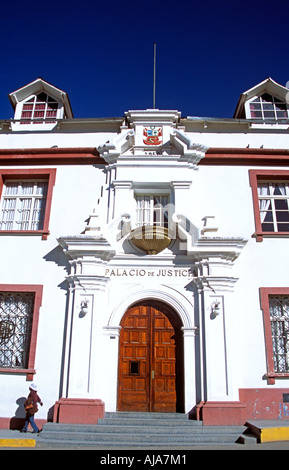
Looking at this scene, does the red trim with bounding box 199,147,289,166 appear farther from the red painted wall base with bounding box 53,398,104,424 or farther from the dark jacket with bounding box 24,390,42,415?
the dark jacket with bounding box 24,390,42,415

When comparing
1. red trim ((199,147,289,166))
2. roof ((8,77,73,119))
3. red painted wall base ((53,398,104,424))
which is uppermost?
roof ((8,77,73,119))

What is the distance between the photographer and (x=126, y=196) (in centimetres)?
1148

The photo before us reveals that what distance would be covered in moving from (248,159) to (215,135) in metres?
1.57

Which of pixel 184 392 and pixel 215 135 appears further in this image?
pixel 215 135

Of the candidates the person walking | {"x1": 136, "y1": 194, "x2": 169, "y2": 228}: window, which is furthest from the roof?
the person walking

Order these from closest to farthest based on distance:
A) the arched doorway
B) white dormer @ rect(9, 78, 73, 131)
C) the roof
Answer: the arched doorway → white dormer @ rect(9, 78, 73, 131) → the roof

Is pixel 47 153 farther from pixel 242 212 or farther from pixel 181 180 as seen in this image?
pixel 242 212

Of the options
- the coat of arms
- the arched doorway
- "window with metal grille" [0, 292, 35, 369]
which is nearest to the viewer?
the arched doorway

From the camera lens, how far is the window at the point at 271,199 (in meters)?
11.5

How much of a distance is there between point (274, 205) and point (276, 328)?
12.8 ft

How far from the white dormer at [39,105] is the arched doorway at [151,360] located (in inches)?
307

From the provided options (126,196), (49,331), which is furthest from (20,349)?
(126,196)

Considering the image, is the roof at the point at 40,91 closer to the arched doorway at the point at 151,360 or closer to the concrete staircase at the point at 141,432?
the arched doorway at the point at 151,360

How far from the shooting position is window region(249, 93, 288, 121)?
1366 centimetres
